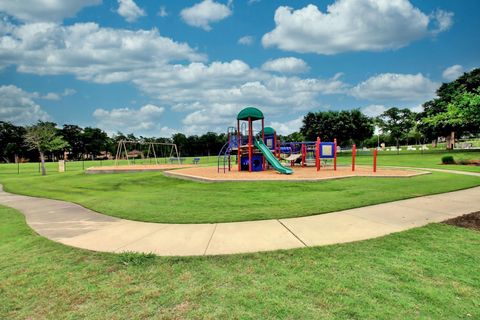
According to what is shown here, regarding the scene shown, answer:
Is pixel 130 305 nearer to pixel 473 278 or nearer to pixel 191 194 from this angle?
pixel 473 278

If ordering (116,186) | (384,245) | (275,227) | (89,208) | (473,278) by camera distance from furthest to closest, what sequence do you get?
(116,186) → (89,208) → (275,227) → (384,245) → (473,278)

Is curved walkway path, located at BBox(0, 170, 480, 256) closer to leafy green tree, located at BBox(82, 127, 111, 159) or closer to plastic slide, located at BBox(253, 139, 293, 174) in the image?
plastic slide, located at BBox(253, 139, 293, 174)

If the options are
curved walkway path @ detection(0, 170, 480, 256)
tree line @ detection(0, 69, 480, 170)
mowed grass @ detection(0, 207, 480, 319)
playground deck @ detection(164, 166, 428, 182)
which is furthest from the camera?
tree line @ detection(0, 69, 480, 170)

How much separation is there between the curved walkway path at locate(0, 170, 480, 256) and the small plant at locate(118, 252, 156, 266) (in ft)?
0.75

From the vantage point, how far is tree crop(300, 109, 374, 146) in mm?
49812

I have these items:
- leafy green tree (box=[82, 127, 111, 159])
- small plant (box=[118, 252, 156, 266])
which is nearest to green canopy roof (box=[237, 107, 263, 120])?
small plant (box=[118, 252, 156, 266])

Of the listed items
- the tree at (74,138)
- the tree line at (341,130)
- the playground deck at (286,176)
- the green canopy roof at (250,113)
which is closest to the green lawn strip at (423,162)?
the tree line at (341,130)

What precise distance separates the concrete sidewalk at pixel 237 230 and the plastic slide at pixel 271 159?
8.86 m

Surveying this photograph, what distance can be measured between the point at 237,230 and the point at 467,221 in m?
4.72

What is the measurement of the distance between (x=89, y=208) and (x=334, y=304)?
7.78 m

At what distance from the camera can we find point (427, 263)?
3834 mm

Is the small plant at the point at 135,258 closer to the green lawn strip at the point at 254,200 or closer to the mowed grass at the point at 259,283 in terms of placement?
the mowed grass at the point at 259,283

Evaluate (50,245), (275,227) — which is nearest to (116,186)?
(50,245)

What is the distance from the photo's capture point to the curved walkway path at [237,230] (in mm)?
4785
